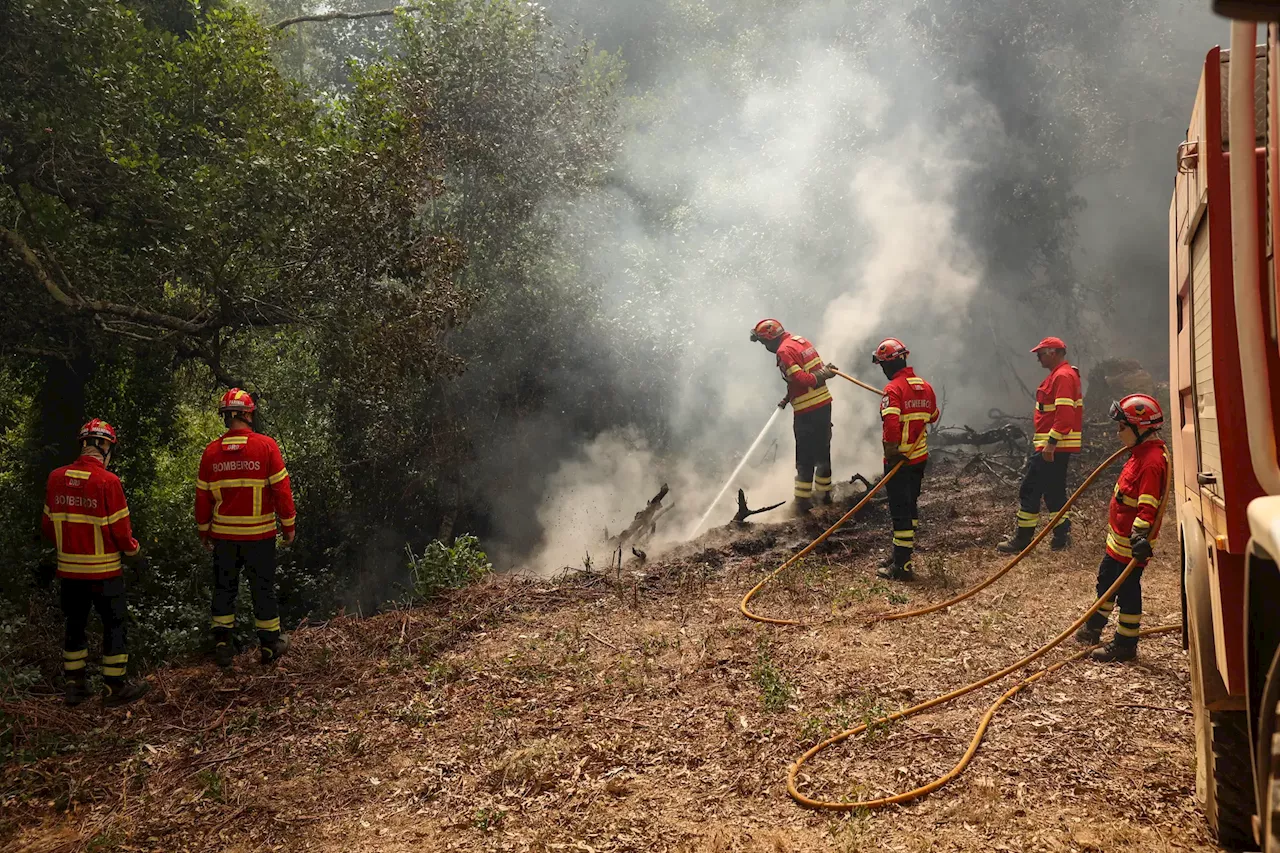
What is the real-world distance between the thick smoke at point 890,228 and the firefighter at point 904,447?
319 inches

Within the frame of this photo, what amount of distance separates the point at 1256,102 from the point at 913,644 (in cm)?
455

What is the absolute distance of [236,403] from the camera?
6.42 metres

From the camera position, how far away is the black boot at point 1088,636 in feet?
19.5

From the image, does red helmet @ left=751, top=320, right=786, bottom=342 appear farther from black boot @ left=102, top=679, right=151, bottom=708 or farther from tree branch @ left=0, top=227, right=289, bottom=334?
black boot @ left=102, top=679, right=151, bottom=708

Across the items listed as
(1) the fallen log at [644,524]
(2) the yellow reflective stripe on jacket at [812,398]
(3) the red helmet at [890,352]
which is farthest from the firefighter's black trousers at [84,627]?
(2) the yellow reflective stripe on jacket at [812,398]

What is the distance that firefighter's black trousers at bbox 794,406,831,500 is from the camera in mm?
10023

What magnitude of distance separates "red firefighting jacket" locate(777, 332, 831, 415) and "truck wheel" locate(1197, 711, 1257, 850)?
22.3 feet

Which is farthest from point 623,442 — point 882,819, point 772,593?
point 882,819

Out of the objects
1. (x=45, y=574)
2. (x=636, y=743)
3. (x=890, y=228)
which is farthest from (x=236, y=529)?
(x=890, y=228)

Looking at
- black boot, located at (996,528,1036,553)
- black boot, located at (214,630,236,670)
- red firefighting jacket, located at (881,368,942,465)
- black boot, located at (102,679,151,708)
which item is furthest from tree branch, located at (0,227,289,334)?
black boot, located at (996,528,1036,553)

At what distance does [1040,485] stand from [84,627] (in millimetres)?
8214

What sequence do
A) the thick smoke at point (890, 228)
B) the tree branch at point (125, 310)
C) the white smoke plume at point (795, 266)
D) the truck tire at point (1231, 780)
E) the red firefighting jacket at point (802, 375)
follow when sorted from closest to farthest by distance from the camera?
the truck tire at point (1231, 780) → the tree branch at point (125, 310) → the red firefighting jacket at point (802, 375) → the white smoke plume at point (795, 266) → the thick smoke at point (890, 228)

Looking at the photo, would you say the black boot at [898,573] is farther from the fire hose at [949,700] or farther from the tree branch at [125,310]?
the tree branch at [125,310]

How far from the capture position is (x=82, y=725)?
5500 mm
